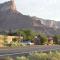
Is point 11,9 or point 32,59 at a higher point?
point 11,9

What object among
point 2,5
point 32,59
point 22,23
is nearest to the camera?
point 32,59

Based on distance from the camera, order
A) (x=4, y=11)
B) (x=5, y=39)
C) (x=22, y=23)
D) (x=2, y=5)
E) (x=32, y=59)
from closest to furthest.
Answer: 1. (x=32, y=59)
2. (x=5, y=39)
3. (x=22, y=23)
4. (x=4, y=11)
5. (x=2, y=5)

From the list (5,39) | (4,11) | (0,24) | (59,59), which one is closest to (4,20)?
(0,24)

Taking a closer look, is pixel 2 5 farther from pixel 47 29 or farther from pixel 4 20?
pixel 47 29

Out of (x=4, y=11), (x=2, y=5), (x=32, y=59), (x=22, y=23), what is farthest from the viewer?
(x=2, y=5)

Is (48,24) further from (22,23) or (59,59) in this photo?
(59,59)

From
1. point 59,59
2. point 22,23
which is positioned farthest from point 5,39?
point 22,23

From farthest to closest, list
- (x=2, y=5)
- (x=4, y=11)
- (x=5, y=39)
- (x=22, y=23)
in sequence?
(x=2, y=5) → (x=4, y=11) → (x=22, y=23) → (x=5, y=39)

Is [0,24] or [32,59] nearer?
[32,59]

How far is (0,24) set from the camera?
15775 centimetres

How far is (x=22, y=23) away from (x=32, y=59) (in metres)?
138

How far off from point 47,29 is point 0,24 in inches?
991

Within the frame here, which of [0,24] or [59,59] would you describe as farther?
[0,24]

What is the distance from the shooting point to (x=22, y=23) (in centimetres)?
15562
